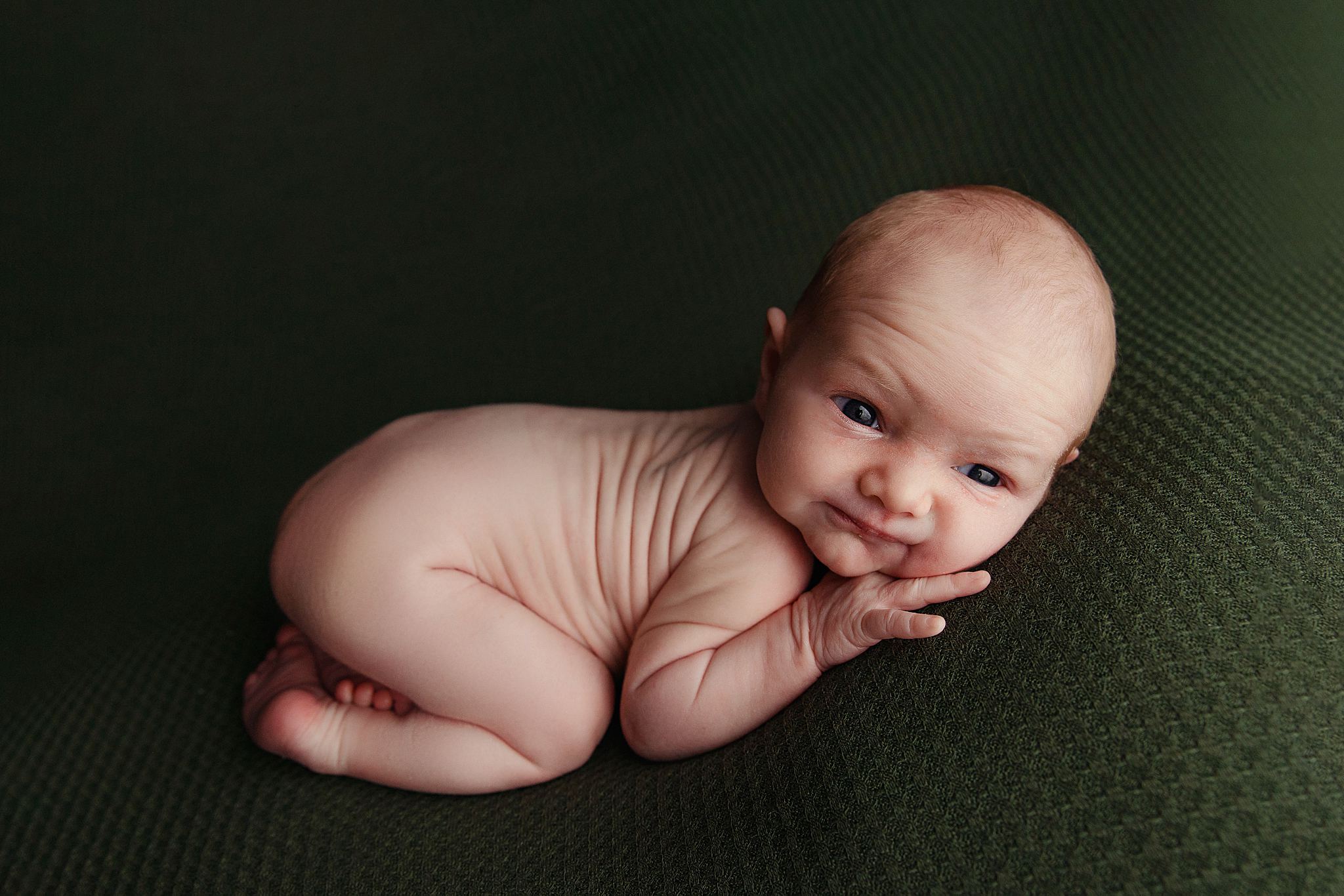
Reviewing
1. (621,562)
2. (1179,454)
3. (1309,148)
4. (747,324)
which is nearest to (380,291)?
(747,324)

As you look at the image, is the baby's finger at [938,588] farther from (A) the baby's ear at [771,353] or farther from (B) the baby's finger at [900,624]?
(A) the baby's ear at [771,353]

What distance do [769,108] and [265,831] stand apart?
1.33 meters

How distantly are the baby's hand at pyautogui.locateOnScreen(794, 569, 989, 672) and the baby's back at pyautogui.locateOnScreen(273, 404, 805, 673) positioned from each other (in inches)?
3.8

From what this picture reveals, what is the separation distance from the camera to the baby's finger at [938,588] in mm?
Result: 863

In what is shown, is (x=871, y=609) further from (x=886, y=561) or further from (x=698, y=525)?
(x=698, y=525)

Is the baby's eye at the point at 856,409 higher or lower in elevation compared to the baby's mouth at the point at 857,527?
higher

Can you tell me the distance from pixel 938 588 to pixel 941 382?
0.19 metres

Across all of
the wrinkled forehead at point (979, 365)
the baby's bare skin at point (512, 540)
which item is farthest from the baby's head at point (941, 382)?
the baby's bare skin at point (512, 540)

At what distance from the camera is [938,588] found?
2.87ft

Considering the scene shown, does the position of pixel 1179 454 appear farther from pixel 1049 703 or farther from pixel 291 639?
pixel 291 639

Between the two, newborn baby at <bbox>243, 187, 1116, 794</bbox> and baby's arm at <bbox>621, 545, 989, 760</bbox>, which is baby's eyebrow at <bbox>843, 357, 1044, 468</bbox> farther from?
baby's arm at <bbox>621, 545, 989, 760</bbox>

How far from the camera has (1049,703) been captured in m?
0.74

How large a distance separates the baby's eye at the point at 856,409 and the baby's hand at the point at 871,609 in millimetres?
149

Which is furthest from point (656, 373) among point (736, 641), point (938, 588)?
point (938, 588)
